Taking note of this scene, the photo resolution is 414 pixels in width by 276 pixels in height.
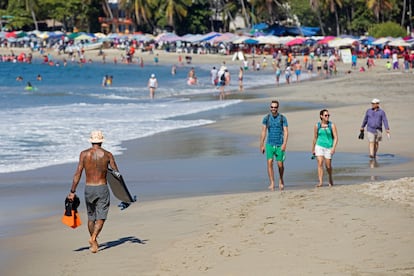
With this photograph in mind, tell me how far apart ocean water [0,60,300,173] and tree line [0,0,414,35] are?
75.1 ft

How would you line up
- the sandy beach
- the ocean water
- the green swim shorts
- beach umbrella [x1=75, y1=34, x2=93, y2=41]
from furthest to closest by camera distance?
beach umbrella [x1=75, y1=34, x2=93, y2=41]
the ocean water
the green swim shorts
the sandy beach

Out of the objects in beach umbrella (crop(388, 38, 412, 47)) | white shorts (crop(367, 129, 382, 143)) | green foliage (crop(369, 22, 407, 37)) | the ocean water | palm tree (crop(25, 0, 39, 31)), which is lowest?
the ocean water

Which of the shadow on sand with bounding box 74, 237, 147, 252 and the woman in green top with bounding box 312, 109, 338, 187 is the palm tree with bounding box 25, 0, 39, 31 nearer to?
the woman in green top with bounding box 312, 109, 338, 187

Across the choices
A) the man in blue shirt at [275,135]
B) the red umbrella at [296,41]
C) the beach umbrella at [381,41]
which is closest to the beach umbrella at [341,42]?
the beach umbrella at [381,41]

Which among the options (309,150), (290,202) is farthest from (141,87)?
(290,202)

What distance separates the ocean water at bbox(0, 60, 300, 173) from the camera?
2098 centimetres

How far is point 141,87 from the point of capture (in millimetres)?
51344

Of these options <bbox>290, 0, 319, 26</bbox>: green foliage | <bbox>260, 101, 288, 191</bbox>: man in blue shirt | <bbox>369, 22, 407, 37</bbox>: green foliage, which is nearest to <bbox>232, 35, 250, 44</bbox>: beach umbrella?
<bbox>290, 0, 319, 26</bbox>: green foliage

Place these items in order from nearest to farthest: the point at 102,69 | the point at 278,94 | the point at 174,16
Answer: the point at 278,94, the point at 102,69, the point at 174,16

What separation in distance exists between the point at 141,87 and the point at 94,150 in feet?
138

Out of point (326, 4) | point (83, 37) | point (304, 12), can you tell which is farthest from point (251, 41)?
point (83, 37)

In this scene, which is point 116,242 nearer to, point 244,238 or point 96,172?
point 96,172

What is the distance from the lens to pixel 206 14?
10119 centimetres

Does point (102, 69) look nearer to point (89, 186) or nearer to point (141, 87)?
point (141, 87)
